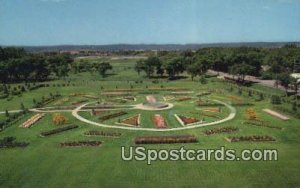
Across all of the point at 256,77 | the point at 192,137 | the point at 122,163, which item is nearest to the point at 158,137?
the point at 192,137

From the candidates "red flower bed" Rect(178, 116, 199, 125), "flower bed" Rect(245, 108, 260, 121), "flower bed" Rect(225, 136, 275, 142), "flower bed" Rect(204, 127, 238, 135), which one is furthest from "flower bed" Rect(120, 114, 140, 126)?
"flower bed" Rect(245, 108, 260, 121)

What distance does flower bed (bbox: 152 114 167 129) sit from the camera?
162 ft

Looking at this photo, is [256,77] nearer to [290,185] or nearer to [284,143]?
[284,143]

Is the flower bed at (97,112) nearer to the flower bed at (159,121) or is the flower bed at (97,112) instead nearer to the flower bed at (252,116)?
the flower bed at (159,121)

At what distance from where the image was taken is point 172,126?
4950 centimetres

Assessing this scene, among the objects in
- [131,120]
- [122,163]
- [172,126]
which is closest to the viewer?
[122,163]

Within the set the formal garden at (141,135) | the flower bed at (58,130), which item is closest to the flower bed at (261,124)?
the formal garden at (141,135)

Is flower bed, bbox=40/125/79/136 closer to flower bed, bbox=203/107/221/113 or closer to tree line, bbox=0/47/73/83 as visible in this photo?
flower bed, bbox=203/107/221/113

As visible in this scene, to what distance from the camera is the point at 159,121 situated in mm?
51938

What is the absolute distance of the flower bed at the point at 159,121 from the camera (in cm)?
4949

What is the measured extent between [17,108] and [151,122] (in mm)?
28484

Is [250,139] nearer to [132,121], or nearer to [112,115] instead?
[132,121]

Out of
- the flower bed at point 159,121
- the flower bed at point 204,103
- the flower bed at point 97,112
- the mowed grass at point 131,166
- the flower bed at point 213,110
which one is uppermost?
the flower bed at point 204,103

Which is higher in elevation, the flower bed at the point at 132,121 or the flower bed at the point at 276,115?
the flower bed at the point at 276,115
